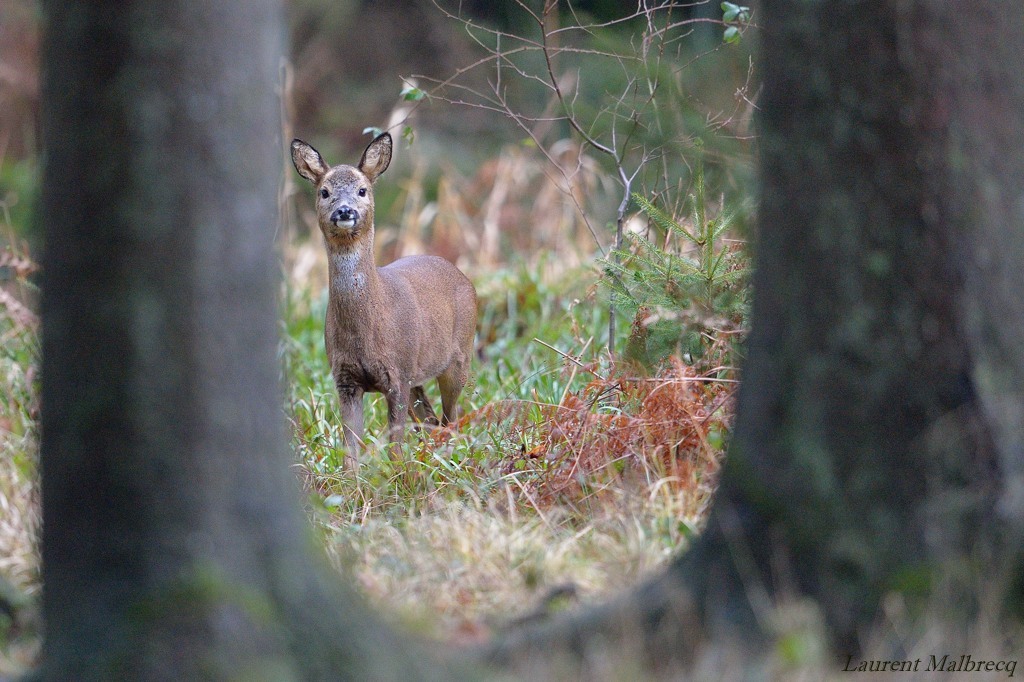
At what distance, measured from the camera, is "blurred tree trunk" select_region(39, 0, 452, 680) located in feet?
7.93

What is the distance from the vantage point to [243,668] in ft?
8.00

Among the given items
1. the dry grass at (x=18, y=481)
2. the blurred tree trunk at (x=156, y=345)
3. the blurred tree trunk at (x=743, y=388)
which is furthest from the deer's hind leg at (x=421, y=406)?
the blurred tree trunk at (x=156, y=345)

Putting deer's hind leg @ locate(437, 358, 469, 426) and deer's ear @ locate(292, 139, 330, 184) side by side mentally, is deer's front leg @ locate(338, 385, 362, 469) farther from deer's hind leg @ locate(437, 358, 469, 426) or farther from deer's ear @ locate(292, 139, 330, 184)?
deer's ear @ locate(292, 139, 330, 184)

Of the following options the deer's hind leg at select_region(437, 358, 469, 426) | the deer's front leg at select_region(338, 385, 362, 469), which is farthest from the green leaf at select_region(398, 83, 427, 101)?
the deer's hind leg at select_region(437, 358, 469, 426)

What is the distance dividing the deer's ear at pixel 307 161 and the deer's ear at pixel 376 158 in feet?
0.69

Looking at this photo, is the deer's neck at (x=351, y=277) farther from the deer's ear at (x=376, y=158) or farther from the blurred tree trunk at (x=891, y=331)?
the blurred tree trunk at (x=891, y=331)

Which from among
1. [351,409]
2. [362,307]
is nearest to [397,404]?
[351,409]

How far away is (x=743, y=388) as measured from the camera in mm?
2932

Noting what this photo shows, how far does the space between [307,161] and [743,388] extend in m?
4.00

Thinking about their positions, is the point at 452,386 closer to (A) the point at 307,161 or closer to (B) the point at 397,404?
(B) the point at 397,404

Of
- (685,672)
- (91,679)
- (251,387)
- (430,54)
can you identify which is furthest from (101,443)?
(430,54)

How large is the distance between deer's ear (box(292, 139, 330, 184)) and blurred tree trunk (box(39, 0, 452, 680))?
3.91 metres

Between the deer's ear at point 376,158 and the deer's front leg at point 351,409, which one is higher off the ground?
the deer's ear at point 376,158

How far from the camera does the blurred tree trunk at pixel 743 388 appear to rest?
243 cm
